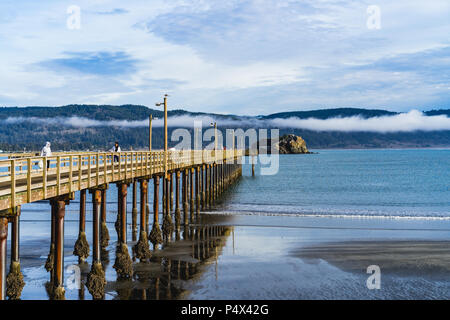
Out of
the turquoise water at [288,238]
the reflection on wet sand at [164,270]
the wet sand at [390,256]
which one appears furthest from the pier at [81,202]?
the wet sand at [390,256]

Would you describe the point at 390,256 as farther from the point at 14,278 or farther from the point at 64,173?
the point at 14,278

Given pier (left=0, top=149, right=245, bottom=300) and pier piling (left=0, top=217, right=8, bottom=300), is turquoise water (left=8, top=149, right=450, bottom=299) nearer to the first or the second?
pier (left=0, top=149, right=245, bottom=300)

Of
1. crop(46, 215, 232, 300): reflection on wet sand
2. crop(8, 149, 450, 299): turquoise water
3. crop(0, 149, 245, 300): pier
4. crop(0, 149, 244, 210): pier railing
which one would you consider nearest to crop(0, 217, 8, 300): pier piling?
crop(0, 149, 245, 300): pier

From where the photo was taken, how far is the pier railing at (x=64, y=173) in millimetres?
11758

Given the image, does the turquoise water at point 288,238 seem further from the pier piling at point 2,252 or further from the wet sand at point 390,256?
the pier piling at point 2,252

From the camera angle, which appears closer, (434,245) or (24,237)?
(434,245)

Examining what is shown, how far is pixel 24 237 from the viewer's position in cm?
2698
